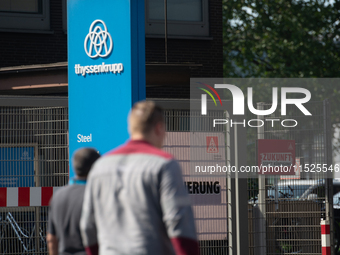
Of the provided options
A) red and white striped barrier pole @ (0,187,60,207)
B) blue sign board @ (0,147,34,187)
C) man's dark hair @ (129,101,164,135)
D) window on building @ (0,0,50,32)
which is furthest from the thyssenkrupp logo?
window on building @ (0,0,50,32)

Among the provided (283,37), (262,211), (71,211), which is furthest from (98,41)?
(283,37)

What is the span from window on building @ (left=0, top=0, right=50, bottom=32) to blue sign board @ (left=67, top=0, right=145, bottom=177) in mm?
7303

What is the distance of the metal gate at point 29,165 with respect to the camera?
7.05 metres

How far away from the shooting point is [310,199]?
764 centimetres

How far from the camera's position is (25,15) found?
505 inches

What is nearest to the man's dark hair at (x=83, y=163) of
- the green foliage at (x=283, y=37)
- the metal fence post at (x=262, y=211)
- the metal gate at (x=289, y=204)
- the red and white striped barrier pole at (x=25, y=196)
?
the red and white striped barrier pole at (x=25, y=196)

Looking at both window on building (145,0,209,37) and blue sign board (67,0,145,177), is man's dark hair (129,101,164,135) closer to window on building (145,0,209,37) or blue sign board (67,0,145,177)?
blue sign board (67,0,145,177)

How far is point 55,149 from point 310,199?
144 inches

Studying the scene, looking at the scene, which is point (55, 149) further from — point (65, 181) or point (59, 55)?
point (59, 55)

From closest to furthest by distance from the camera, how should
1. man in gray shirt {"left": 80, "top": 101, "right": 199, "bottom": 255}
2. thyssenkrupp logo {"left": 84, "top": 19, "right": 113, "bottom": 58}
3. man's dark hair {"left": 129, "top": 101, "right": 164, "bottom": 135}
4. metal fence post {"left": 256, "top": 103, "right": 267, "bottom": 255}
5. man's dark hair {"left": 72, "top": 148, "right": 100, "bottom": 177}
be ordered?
man in gray shirt {"left": 80, "top": 101, "right": 199, "bottom": 255}, man's dark hair {"left": 129, "top": 101, "right": 164, "bottom": 135}, man's dark hair {"left": 72, "top": 148, "right": 100, "bottom": 177}, thyssenkrupp logo {"left": 84, "top": 19, "right": 113, "bottom": 58}, metal fence post {"left": 256, "top": 103, "right": 267, "bottom": 255}

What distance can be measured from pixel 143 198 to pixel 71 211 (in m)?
1.14

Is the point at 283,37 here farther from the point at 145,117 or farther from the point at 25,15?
the point at 145,117

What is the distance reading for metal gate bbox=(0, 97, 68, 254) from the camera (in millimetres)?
7047

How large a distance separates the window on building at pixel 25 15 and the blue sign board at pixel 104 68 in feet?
24.0
